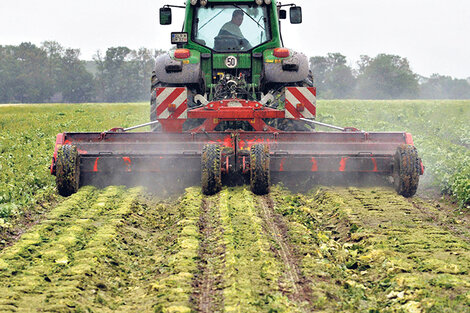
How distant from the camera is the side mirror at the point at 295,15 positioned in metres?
9.58

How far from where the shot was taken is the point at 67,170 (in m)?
7.66

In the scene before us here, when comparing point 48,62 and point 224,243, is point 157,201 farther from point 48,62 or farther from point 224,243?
point 48,62

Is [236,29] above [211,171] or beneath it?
above

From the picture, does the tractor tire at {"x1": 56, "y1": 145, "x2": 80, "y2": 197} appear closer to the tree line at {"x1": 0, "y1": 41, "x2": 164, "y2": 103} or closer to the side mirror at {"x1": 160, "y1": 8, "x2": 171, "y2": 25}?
the side mirror at {"x1": 160, "y1": 8, "x2": 171, "y2": 25}

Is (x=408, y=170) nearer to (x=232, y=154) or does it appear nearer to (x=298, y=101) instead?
(x=232, y=154)

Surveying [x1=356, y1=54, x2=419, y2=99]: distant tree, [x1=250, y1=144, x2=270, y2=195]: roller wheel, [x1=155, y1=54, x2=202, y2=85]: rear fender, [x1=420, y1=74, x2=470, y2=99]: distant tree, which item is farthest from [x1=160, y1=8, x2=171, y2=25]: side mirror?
[x1=420, y1=74, x2=470, y2=99]: distant tree

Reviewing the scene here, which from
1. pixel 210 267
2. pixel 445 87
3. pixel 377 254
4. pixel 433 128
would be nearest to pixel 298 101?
pixel 377 254

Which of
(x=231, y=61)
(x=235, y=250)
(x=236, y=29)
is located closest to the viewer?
(x=235, y=250)

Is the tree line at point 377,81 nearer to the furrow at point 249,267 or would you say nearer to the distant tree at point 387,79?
the distant tree at point 387,79

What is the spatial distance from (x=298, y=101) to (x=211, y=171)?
2.47m

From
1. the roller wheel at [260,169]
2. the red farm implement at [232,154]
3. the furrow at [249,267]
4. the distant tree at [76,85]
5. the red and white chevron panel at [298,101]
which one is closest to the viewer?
the furrow at [249,267]

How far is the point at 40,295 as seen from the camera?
13.2ft

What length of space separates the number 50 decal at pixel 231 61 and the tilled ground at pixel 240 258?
3034 millimetres

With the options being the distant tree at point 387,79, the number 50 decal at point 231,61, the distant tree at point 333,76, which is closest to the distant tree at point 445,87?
the distant tree at point 387,79
